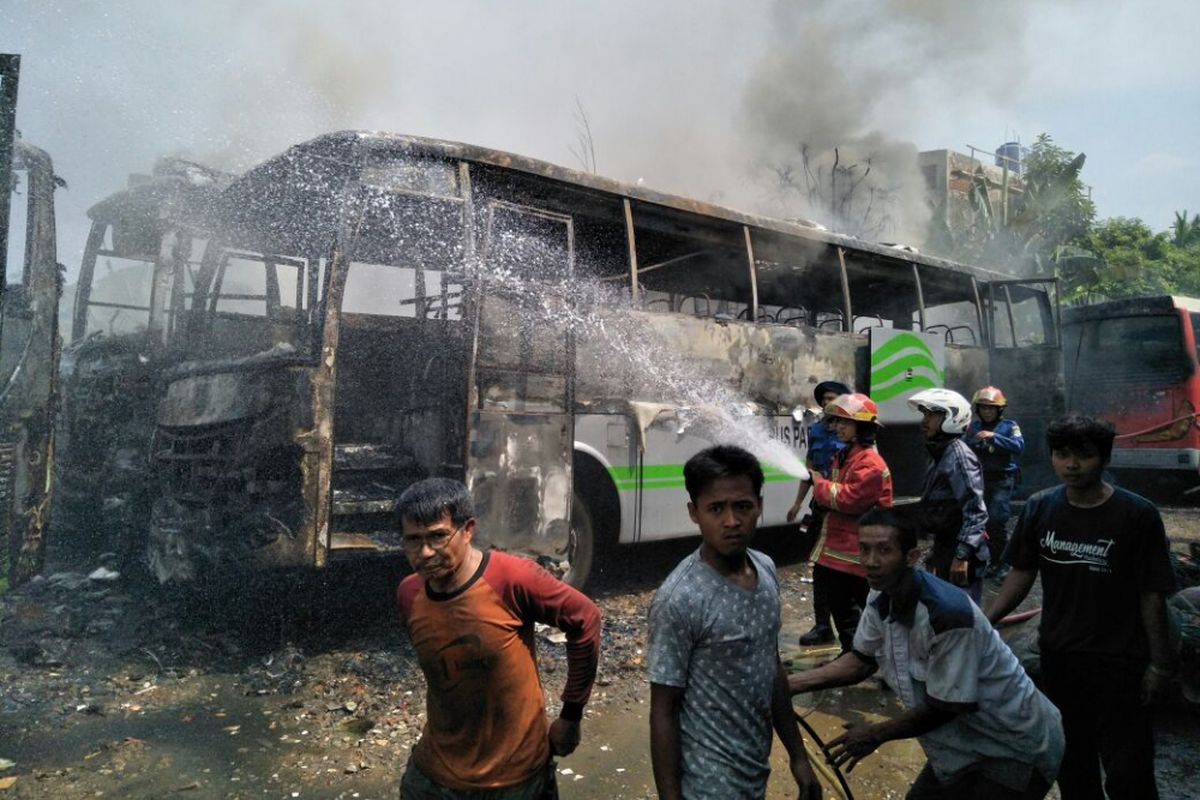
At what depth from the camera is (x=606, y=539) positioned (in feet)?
19.6

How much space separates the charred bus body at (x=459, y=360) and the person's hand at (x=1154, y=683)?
130 inches

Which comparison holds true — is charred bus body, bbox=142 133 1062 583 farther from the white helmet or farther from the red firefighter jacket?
the white helmet

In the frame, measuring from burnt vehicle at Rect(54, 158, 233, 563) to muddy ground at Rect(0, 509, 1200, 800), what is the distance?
92 cm

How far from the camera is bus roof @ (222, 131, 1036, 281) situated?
455 cm

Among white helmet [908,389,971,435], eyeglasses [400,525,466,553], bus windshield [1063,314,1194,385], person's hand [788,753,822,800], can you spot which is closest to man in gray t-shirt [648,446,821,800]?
person's hand [788,753,822,800]

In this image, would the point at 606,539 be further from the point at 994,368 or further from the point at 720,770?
the point at 994,368

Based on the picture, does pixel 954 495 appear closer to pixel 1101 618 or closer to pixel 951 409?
pixel 951 409

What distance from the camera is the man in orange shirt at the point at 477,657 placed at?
2006 mm

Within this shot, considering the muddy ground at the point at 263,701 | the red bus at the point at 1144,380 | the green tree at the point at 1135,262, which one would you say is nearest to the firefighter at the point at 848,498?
the muddy ground at the point at 263,701

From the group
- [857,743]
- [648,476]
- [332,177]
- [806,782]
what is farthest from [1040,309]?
[806,782]

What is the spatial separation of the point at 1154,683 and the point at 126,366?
7.26 m

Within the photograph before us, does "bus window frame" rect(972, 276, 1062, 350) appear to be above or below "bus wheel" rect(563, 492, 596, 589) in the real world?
above

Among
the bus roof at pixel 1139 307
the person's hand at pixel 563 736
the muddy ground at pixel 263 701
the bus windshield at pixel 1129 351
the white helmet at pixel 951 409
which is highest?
the bus roof at pixel 1139 307

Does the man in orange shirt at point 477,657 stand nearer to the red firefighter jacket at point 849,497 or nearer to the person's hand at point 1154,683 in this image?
the person's hand at point 1154,683
